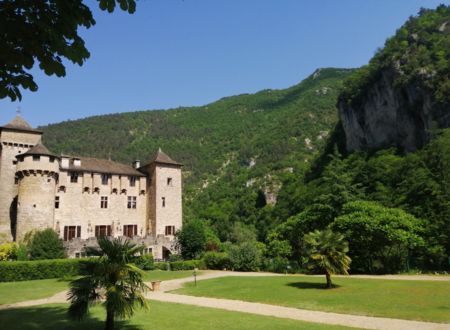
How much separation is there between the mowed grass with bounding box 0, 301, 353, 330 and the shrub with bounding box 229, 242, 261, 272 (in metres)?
20.6

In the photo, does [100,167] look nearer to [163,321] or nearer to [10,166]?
[10,166]

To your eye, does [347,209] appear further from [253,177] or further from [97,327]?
[253,177]

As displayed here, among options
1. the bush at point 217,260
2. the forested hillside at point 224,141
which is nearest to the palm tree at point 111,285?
the bush at point 217,260

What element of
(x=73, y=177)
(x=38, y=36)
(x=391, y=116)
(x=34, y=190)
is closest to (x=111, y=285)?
(x=38, y=36)

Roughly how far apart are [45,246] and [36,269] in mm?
4010

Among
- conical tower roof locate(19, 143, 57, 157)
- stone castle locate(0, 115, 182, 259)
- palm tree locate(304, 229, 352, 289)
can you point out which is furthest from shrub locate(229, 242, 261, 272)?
conical tower roof locate(19, 143, 57, 157)

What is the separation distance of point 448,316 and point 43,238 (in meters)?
37.9

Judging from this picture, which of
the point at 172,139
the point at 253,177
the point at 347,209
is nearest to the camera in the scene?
the point at 347,209

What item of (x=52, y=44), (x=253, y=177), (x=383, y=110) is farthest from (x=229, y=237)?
(x=52, y=44)

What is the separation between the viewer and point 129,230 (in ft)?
175

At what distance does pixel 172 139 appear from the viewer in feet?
465

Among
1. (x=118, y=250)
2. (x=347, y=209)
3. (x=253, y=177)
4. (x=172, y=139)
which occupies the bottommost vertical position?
(x=118, y=250)

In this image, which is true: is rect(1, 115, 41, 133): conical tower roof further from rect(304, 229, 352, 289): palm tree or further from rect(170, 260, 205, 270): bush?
rect(304, 229, 352, 289): palm tree

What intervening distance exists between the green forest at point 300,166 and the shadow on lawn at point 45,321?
76.0ft
